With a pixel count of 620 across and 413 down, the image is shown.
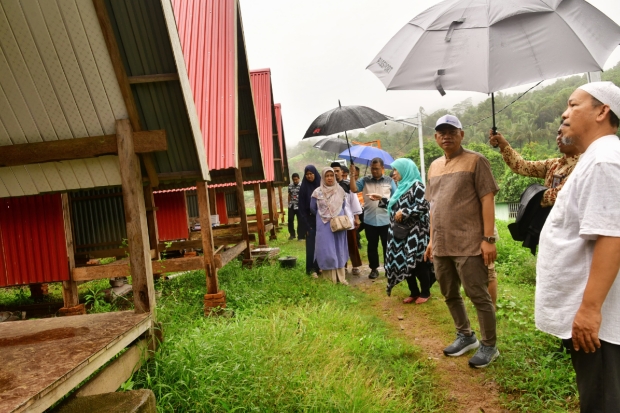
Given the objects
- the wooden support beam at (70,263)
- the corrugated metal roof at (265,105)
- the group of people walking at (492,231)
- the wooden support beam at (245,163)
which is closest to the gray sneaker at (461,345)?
the group of people walking at (492,231)

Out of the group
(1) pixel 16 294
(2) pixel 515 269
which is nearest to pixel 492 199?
(2) pixel 515 269

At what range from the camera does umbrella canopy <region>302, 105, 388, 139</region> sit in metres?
7.95

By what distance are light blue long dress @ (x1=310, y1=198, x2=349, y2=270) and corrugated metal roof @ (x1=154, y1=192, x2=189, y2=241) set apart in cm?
367

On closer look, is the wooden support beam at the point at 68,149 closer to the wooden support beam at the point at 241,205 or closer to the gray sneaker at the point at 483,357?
the gray sneaker at the point at 483,357

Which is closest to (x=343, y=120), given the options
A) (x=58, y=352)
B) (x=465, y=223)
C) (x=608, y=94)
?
(x=465, y=223)

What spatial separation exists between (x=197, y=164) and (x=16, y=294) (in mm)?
6224

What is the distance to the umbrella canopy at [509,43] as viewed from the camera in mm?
2938

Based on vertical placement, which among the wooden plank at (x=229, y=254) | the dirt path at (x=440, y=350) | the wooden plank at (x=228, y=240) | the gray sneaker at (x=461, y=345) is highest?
the wooden plank at (x=228, y=240)

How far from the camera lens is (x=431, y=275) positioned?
5594 mm

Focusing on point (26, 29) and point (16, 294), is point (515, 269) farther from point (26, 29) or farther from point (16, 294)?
point (16, 294)

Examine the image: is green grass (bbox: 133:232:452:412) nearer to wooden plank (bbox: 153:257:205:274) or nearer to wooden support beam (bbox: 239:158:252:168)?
wooden plank (bbox: 153:257:205:274)

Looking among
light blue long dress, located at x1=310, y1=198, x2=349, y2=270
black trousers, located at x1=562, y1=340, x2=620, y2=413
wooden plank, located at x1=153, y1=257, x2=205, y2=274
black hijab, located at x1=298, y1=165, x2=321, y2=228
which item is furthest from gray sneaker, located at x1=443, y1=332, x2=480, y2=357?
black hijab, located at x1=298, y1=165, x2=321, y2=228

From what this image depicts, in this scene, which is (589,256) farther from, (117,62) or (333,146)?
(333,146)

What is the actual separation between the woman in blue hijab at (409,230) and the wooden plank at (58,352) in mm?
3304
